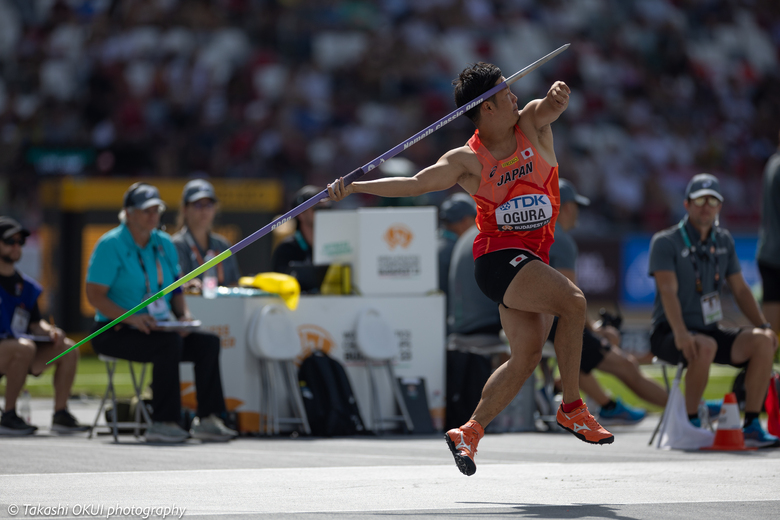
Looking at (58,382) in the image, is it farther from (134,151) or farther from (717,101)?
(717,101)

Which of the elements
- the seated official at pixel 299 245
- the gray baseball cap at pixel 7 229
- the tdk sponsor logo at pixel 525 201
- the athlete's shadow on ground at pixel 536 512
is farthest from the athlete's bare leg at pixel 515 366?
the gray baseball cap at pixel 7 229

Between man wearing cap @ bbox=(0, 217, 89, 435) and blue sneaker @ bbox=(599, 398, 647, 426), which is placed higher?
man wearing cap @ bbox=(0, 217, 89, 435)

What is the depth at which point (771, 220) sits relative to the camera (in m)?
9.58

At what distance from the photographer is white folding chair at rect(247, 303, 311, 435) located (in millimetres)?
8609

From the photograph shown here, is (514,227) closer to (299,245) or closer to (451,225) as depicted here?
(299,245)

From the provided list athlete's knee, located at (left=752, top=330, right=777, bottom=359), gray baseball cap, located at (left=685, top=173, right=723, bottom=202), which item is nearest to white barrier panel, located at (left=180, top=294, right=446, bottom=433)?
gray baseball cap, located at (left=685, top=173, right=723, bottom=202)

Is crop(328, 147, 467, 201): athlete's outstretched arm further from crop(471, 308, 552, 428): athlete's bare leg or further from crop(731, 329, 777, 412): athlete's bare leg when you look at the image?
crop(731, 329, 777, 412): athlete's bare leg

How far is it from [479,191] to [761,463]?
2.62 m

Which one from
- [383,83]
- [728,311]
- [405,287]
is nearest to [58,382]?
[405,287]

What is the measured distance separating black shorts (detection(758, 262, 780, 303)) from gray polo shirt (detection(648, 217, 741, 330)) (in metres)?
1.37

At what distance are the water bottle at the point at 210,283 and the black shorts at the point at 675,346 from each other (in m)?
3.58

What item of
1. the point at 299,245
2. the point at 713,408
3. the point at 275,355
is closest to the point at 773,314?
the point at 713,408

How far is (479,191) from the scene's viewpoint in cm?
590

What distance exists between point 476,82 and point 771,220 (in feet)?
15.4
